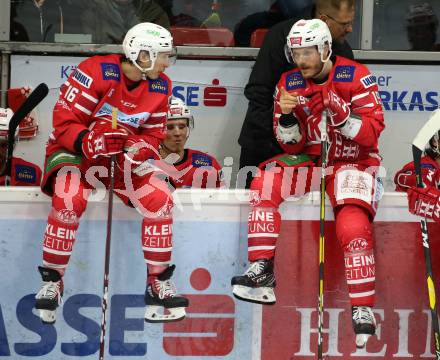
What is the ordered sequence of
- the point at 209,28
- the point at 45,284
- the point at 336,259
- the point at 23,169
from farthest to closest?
the point at 209,28 → the point at 23,169 → the point at 336,259 → the point at 45,284

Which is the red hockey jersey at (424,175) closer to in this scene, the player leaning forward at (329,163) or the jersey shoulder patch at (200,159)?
the player leaning forward at (329,163)

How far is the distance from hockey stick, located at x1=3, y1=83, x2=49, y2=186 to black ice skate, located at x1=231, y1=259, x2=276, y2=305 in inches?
48.4

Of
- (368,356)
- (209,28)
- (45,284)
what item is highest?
(209,28)

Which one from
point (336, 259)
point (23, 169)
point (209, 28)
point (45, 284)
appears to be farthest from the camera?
point (209, 28)

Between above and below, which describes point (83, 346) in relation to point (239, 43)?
below

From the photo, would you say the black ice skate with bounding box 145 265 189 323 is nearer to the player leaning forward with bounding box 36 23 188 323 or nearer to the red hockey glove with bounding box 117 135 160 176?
the player leaning forward with bounding box 36 23 188 323

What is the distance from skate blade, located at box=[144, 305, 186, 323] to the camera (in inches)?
188

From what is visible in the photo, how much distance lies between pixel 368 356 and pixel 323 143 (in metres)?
1.00

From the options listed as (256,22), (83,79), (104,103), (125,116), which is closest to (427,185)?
(125,116)

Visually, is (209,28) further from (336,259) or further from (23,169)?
(336,259)

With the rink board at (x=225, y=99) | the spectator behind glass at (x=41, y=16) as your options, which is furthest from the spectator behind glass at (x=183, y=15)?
the spectator behind glass at (x=41, y=16)

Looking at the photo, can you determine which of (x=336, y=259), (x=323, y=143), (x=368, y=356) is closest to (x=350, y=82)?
(x=323, y=143)

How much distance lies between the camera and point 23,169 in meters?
5.76

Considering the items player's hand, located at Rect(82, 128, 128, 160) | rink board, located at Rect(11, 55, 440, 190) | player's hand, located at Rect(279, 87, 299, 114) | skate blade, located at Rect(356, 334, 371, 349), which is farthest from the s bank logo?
skate blade, located at Rect(356, 334, 371, 349)
